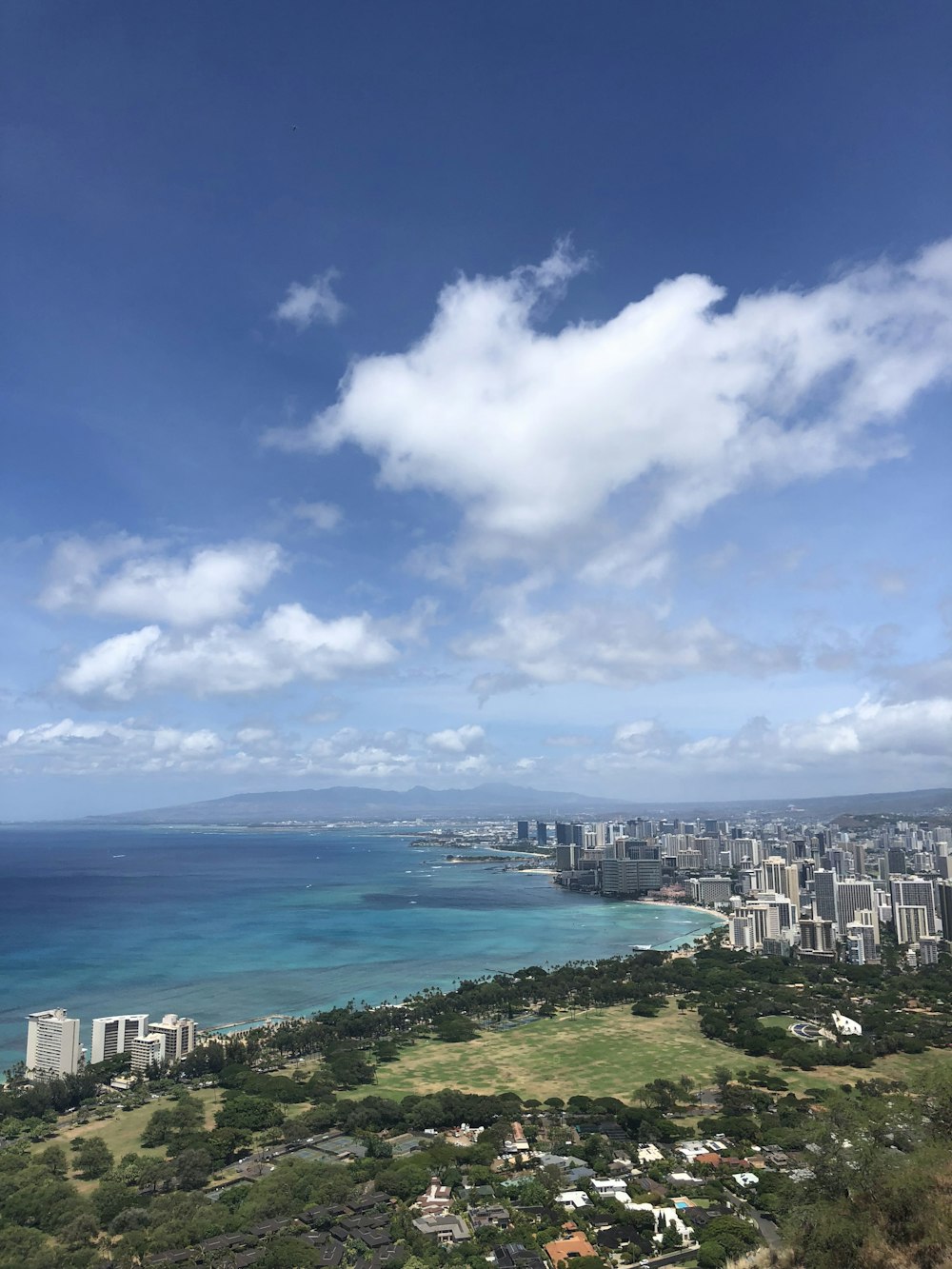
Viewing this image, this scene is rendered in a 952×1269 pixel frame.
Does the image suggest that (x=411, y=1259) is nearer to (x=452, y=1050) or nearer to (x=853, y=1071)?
(x=452, y=1050)

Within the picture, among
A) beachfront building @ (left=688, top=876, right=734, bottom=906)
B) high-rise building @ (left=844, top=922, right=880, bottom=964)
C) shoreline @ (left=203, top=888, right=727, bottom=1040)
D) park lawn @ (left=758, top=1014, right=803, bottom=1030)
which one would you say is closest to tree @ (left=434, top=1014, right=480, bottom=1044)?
shoreline @ (left=203, top=888, right=727, bottom=1040)

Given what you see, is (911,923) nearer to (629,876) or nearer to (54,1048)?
(629,876)

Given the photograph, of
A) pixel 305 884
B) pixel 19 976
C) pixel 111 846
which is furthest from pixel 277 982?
pixel 111 846

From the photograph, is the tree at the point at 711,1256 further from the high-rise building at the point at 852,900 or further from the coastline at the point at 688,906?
the coastline at the point at 688,906

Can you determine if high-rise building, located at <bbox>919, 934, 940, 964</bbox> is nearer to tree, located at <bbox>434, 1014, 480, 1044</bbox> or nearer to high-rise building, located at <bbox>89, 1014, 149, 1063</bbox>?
tree, located at <bbox>434, 1014, 480, 1044</bbox>

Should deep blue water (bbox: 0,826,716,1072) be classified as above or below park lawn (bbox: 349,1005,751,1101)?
Answer: below

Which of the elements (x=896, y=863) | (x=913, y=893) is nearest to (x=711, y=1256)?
(x=913, y=893)

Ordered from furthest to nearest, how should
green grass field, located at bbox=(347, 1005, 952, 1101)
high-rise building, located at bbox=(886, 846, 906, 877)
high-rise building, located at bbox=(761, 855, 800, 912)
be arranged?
high-rise building, located at bbox=(886, 846, 906, 877) → high-rise building, located at bbox=(761, 855, 800, 912) → green grass field, located at bbox=(347, 1005, 952, 1101)
